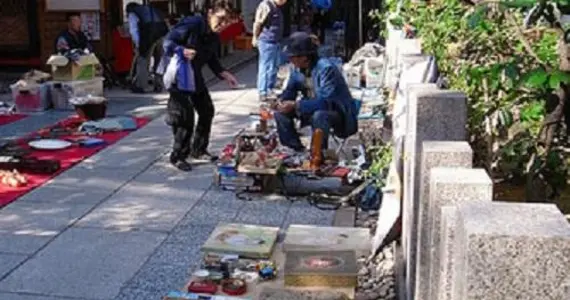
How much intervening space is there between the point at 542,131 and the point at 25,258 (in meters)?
3.45

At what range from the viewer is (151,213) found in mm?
6648

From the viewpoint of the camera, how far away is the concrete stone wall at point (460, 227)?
6.47 feet

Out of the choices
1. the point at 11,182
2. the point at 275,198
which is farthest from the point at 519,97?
→ the point at 11,182

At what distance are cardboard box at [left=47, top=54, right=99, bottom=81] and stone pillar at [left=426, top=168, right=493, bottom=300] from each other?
855 cm

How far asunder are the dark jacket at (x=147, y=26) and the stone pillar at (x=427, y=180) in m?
9.46

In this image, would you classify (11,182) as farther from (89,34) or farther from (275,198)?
(89,34)

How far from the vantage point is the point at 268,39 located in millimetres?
11219

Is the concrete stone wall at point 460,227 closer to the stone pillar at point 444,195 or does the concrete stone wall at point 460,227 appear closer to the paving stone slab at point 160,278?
the stone pillar at point 444,195

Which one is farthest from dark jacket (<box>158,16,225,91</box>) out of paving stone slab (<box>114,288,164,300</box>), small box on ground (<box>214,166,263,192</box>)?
paving stone slab (<box>114,288,164,300</box>)

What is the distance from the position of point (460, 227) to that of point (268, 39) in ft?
30.4

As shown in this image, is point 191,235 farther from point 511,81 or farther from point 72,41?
point 72,41

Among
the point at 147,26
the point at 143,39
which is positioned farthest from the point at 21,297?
the point at 147,26

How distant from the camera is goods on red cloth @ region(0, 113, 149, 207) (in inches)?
281

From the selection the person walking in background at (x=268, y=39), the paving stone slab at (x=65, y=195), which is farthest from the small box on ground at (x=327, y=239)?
the person walking in background at (x=268, y=39)
